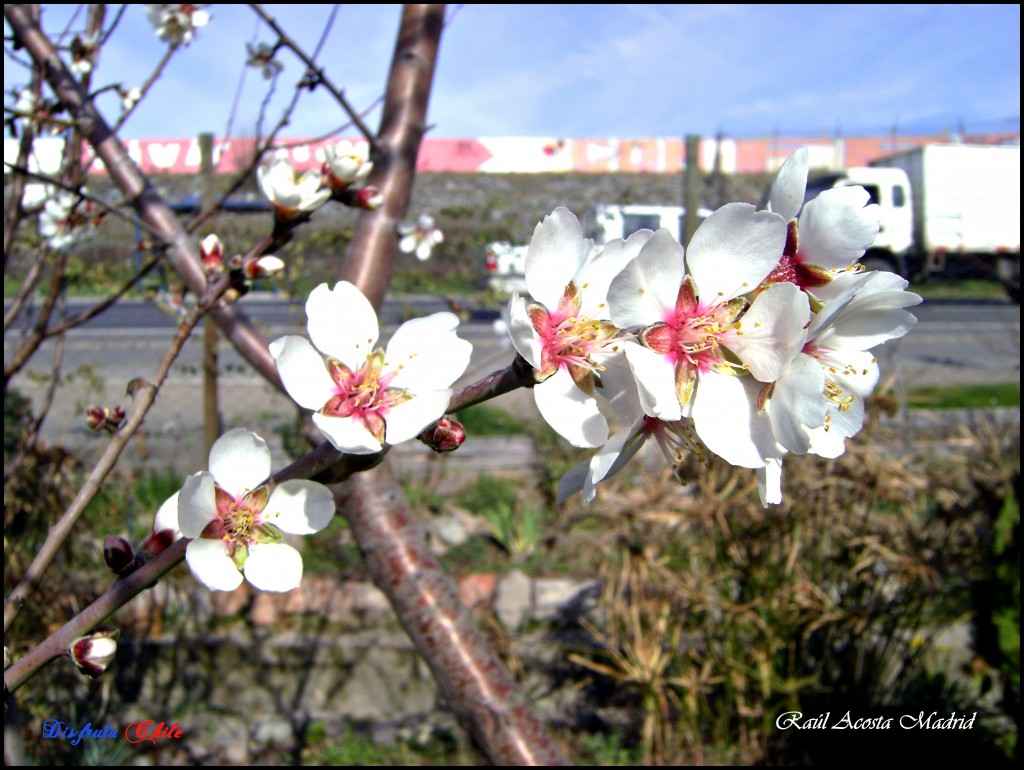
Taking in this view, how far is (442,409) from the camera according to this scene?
27.6 inches

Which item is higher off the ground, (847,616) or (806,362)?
(806,362)

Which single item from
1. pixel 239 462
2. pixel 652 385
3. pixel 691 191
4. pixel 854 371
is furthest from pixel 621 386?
pixel 691 191

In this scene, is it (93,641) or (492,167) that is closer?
(93,641)

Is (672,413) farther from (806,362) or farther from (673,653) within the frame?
(673,653)

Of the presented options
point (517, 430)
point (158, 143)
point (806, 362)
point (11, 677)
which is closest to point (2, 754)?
point (11, 677)

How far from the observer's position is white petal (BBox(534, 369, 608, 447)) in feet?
2.30

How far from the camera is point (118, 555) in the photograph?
2.65 ft

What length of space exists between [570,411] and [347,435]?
21cm

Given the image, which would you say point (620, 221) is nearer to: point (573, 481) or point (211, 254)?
point (211, 254)

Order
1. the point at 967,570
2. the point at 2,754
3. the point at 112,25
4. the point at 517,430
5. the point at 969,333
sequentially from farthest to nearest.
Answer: the point at 969,333
the point at 517,430
the point at 967,570
the point at 112,25
the point at 2,754

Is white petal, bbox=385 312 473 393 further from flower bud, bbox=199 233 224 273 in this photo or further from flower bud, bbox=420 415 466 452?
flower bud, bbox=199 233 224 273

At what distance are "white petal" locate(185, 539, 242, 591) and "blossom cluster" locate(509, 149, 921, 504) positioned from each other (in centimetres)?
35

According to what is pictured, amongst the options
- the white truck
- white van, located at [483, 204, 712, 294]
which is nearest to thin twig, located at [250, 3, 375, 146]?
white van, located at [483, 204, 712, 294]

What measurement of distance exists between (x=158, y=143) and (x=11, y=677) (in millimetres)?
4305
